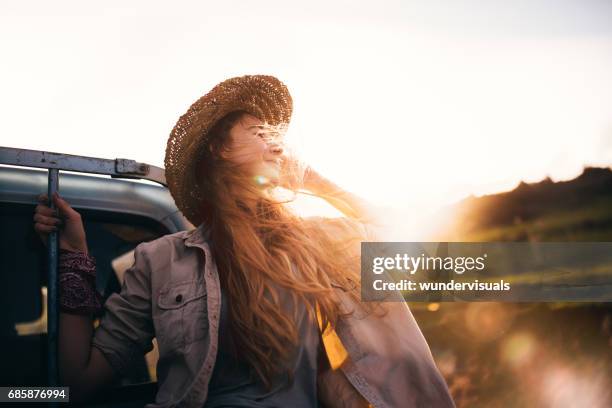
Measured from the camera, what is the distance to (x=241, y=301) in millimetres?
1707

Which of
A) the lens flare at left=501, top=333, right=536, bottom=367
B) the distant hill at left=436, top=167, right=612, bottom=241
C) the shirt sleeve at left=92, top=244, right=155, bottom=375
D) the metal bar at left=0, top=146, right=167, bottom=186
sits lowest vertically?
the shirt sleeve at left=92, top=244, right=155, bottom=375

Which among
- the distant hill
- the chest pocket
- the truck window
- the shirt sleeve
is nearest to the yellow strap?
the chest pocket

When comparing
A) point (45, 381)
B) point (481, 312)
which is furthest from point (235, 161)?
point (481, 312)

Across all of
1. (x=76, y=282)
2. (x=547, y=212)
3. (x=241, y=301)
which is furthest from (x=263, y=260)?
(x=547, y=212)

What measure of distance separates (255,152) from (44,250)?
833mm

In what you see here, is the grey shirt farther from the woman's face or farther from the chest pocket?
the woman's face

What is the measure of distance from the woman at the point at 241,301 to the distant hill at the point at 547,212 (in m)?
2.68

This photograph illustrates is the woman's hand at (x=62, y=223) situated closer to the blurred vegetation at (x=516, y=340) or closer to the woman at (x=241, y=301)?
the woman at (x=241, y=301)

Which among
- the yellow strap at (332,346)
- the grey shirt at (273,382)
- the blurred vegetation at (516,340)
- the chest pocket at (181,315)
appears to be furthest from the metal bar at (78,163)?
the blurred vegetation at (516,340)

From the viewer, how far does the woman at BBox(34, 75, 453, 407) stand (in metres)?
1.62

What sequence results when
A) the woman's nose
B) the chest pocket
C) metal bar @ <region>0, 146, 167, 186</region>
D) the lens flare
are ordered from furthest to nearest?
1. the lens flare
2. the woman's nose
3. the chest pocket
4. metal bar @ <region>0, 146, 167, 186</region>

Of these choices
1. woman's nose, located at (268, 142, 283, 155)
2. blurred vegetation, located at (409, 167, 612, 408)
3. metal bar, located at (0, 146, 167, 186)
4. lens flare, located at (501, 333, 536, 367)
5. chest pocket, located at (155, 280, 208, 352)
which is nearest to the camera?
metal bar, located at (0, 146, 167, 186)

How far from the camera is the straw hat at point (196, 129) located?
1.95 m

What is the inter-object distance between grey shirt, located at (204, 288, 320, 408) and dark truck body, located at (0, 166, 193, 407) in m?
0.39
